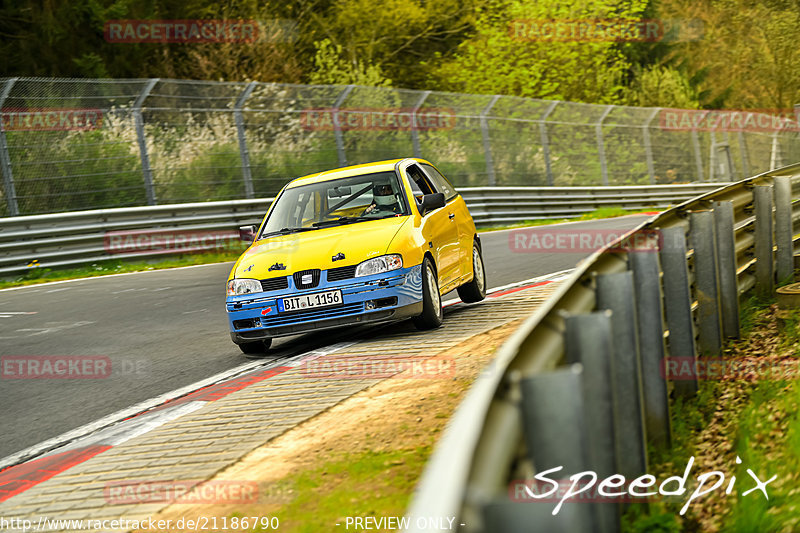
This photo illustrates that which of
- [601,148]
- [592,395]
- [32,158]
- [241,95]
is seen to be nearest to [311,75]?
[601,148]

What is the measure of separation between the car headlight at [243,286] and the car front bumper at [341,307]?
0.06 meters

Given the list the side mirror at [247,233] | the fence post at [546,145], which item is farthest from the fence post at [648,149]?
the side mirror at [247,233]

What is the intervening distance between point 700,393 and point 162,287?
35.0ft

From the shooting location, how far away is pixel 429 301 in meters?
9.32

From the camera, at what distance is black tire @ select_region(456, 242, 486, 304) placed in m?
11.3

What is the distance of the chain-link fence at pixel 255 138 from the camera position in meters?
19.5

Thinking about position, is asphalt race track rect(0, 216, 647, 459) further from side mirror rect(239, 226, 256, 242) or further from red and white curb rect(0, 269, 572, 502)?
side mirror rect(239, 226, 256, 242)

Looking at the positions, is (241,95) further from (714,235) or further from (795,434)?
(795,434)

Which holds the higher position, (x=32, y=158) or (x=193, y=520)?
(x=32, y=158)

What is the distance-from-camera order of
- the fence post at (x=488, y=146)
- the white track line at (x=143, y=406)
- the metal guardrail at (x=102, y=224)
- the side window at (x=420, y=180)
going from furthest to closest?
the fence post at (x=488, y=146)
the metal guardrail at (x=102, y=224)
the side window at (x=420, y=180)
the white track line at (x=143, y=406)

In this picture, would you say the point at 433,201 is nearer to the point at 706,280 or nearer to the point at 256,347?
the point at 256,347

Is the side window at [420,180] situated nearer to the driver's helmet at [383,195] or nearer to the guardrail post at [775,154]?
the driver's helmet at [383,195]

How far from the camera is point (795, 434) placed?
4.86 meters

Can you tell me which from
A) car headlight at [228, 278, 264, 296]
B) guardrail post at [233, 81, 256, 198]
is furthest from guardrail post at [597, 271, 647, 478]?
guardrail post at [233, 81, 256, 198]
